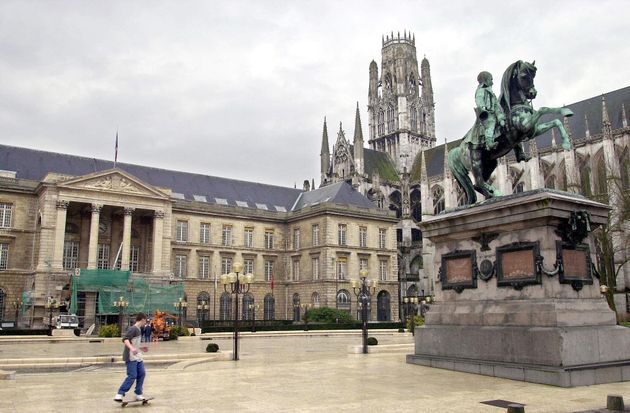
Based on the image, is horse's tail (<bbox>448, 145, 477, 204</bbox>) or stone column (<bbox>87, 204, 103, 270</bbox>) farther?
stone column (<bbox>87, 204, 103, 270</bbox>)

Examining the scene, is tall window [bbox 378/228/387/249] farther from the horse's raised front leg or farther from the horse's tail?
the horse's raised front leg

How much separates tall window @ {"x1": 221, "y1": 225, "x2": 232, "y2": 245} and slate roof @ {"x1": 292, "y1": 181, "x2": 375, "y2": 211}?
8882 mm

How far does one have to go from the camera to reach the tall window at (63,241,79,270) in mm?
49344

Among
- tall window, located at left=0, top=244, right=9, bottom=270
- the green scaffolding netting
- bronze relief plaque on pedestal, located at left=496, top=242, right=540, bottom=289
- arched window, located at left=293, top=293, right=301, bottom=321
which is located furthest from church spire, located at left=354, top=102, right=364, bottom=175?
bronze relief plaque on pedestal, located at left=496, top=242, right=540, bottom=289

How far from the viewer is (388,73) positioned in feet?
326

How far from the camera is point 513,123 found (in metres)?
14.3

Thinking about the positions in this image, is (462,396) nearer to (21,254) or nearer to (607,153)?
(21,254)

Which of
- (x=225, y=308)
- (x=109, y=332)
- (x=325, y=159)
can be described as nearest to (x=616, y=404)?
(x=109, y=332)

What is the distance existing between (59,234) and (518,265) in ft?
138

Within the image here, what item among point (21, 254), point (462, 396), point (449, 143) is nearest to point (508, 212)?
point (462, 396)

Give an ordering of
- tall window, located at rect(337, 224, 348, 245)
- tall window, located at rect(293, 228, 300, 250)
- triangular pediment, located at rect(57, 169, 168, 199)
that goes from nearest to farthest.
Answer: triangular pediment, located at rect(57, 169, 168, 199) < tall window, located at rect(337, 224, 348, 245) < tall window, located at rect(293, 228, 300, 250)

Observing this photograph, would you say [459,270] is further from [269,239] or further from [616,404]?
[269,239]

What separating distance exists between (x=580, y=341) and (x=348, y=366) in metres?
5.95

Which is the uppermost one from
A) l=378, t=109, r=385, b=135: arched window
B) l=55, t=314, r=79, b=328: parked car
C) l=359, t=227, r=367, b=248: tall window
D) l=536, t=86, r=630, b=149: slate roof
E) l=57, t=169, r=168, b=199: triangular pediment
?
l=378, t=109, r=385, b=135: arched window
